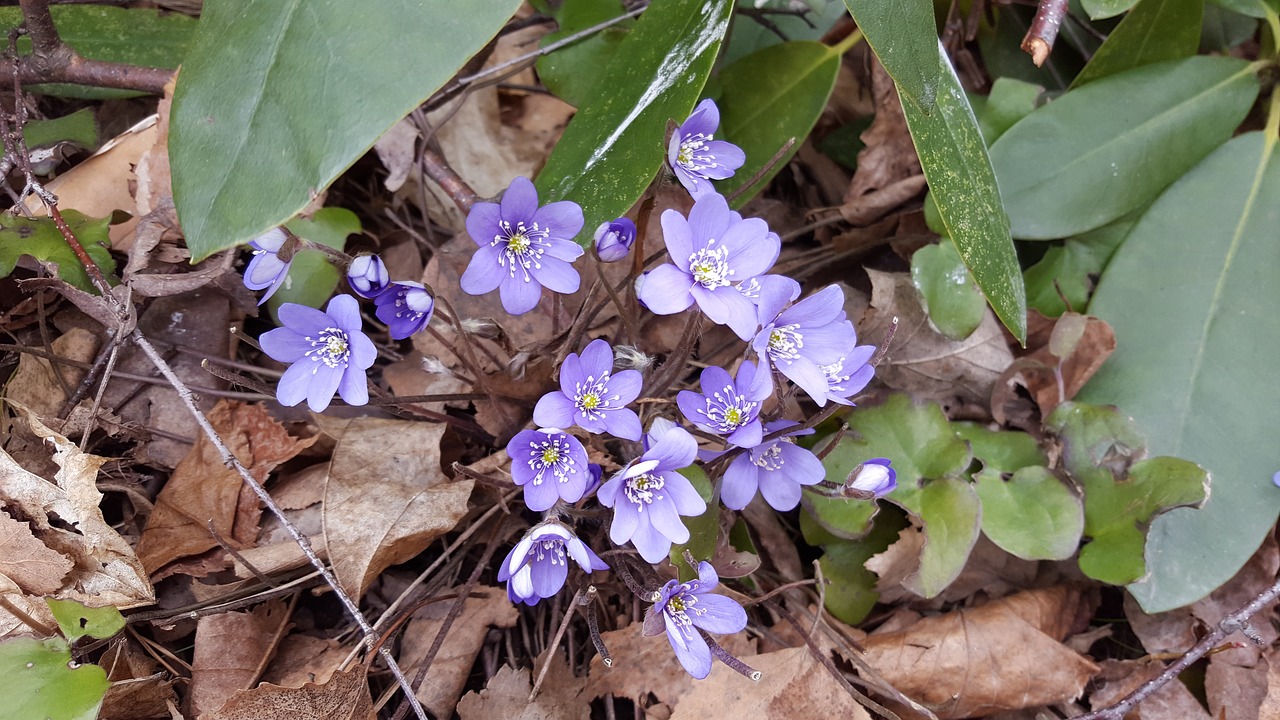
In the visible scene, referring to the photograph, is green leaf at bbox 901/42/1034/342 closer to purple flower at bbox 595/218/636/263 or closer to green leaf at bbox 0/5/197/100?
purple flower at bbox 595/218/636/263

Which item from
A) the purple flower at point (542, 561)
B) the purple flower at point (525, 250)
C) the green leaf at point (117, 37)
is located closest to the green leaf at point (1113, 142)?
the purple flower at point (525, 250)

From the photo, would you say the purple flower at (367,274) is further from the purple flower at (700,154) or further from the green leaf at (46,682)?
the green leaf at (46,682)

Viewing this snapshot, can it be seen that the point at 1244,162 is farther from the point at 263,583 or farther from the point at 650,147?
the point at 263,583

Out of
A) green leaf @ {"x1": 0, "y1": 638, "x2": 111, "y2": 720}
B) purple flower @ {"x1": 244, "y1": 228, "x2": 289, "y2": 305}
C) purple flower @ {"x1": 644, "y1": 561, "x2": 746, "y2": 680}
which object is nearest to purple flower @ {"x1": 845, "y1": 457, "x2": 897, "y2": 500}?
purple flower @ {"x1": 644, "y1": 561, "x2": 746, "y2": 680}

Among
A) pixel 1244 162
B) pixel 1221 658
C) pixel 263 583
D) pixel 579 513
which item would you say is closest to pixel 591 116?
pixel 579 513

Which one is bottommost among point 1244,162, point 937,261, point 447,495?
point 447,495

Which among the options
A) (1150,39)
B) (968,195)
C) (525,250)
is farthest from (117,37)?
(1150,39)
